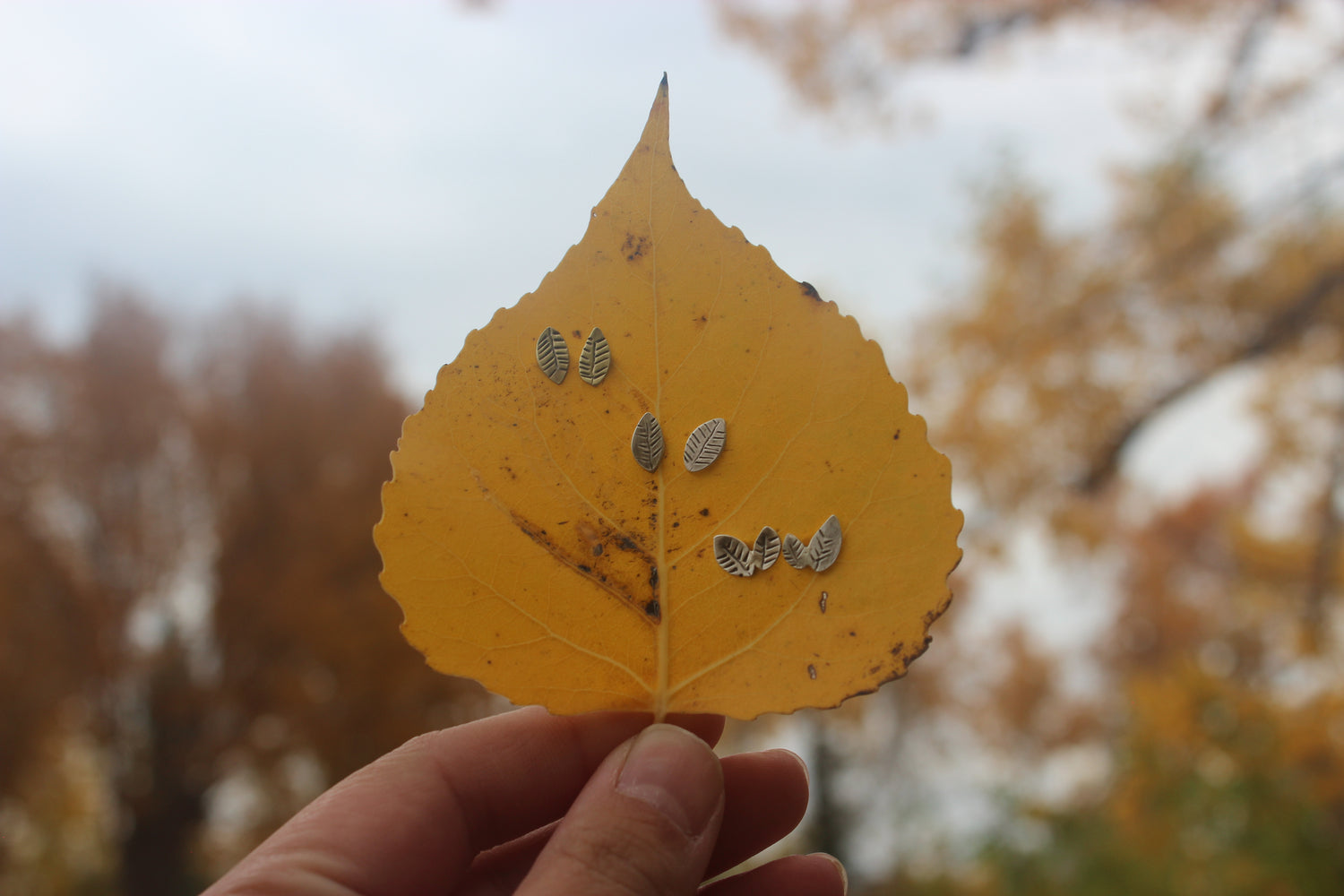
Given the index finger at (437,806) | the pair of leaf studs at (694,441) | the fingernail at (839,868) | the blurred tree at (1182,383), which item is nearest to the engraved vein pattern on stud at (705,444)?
the pair of leaf studs at (694,441)

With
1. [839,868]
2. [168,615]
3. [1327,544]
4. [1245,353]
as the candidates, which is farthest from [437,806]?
[168,615]

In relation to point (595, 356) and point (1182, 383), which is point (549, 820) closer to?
point (595, 356)

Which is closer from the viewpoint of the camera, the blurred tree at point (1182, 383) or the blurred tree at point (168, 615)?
the blurred tree at point (1182, 383)

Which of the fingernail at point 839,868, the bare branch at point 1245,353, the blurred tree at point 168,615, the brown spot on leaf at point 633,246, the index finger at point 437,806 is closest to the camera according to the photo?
the brown spot on leaf at point 633,246

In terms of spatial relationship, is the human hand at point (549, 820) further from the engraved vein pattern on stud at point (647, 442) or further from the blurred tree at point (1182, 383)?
the blurred tree at point (1182, 383)

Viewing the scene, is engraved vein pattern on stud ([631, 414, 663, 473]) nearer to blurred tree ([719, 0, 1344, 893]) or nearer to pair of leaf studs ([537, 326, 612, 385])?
pair of leaf studs ([537, 326, 612, 385])

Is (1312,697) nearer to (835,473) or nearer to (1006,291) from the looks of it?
(1006,291)

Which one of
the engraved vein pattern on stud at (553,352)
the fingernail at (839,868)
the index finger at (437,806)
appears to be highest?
the engraved vein pattern on stud at (553,352)
